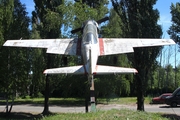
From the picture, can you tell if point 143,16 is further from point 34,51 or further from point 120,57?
point 120,57

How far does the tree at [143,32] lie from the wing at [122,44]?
2.58m

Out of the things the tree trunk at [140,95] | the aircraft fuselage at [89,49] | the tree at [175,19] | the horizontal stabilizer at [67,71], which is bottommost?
the tree trunk at [140,95]

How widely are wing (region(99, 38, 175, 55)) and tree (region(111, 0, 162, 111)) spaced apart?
8.45ft

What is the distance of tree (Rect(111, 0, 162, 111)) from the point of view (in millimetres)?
18297

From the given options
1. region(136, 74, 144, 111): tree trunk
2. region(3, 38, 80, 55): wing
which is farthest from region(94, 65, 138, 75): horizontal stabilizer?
region(136, 74, 144, 111): tree trunk

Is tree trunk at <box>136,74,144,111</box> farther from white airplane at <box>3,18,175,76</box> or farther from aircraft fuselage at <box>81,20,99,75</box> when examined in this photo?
aircraft fuselage at <box>81,20,99,75</box>

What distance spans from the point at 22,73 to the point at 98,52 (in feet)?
29.2

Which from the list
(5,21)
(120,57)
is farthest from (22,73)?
(120,57)

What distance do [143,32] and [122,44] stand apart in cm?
327

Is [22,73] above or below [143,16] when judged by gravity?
below

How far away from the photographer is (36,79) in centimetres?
2291

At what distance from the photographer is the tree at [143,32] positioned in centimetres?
1830

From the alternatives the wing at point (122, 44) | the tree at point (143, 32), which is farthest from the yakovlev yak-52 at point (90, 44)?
the tree at point (143, 32)

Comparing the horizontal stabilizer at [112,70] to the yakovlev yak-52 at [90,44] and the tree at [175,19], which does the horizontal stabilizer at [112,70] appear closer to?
the yakovlev yak-52 at [90,44]
